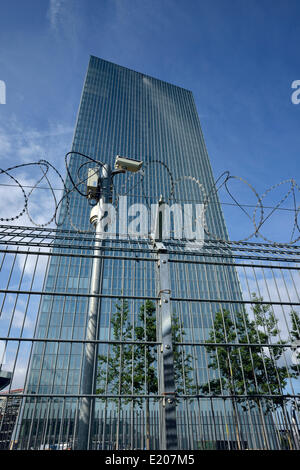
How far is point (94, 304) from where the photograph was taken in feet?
19.1

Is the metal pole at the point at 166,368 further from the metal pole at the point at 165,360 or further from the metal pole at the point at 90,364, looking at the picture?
the metal pole at the point at 90,364

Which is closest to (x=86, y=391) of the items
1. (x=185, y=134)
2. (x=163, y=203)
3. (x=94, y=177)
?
(x=163, y=203)

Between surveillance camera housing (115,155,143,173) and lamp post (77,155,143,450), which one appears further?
surveillance camera housing (115,155,143,173)

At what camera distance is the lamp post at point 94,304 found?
4770mm

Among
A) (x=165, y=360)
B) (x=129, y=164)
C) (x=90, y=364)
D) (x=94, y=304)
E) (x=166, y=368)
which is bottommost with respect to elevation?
(x=166, y=368)

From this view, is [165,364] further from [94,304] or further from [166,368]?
[94,304]

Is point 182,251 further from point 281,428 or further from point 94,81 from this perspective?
point 94,81

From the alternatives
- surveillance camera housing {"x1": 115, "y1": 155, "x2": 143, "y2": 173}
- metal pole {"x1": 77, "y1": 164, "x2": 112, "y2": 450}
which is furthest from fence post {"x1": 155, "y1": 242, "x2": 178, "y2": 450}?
surveillance camera housing {"x1": 115, "y1": 155, "x2": 143, "y2": 173}

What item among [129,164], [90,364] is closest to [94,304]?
[90,364]

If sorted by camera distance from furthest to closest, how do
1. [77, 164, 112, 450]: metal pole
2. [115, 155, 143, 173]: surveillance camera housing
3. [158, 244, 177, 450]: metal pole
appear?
[115, 155, 143, 173]: surveillance camera housing < [77, 164, 112, 450]: metal pole < [158, 244, 177, 450]: metal pole

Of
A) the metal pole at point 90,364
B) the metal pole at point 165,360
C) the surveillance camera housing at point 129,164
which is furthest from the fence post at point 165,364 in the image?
the surveillance camera housing at point 129,164

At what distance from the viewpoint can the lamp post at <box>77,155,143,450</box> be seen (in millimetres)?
4770

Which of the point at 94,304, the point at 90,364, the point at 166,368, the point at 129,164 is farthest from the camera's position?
the point at 129,164

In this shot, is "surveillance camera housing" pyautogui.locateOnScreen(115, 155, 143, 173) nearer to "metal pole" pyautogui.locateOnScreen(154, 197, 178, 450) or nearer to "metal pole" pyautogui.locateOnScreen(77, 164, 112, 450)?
"metal pole" pyautogui.locateOnScreen(77, 164, 112, 450)
